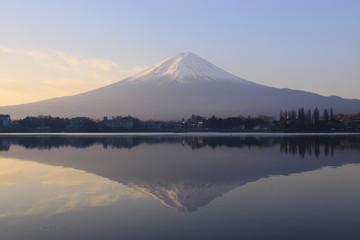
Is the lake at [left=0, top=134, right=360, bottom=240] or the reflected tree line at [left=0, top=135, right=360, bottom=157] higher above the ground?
the reflected tree line at [left=0, top=135, right=360, bottom=157]

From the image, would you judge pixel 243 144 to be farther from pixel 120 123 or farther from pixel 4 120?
pixel 4 120

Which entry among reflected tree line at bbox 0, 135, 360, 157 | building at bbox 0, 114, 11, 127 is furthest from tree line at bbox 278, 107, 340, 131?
building at bbox 0, 114, 11, 127

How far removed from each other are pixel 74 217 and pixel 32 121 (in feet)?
453

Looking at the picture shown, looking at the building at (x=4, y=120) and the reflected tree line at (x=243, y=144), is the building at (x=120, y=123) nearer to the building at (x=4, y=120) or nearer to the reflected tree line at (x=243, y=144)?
the building at (x=4, y=120)

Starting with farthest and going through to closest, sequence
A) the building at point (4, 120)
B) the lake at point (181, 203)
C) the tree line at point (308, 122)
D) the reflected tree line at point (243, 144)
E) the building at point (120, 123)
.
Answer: the building at point (4, 120), the building at point (120, 123), the tree line at point (308, 122), the reflected tree line at point (243, 144), the lake at point (181, 203)

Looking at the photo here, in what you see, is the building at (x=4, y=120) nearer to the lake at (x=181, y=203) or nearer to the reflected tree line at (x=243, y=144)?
the reflected tree line at (x=243, y=144)

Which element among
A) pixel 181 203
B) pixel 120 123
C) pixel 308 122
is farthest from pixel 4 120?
pixel 181 203

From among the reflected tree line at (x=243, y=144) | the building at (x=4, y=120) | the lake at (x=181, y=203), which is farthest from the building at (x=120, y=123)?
the lake at (x=181, y=203)

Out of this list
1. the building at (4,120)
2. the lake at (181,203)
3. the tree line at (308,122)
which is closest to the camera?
the lake at (181,203)

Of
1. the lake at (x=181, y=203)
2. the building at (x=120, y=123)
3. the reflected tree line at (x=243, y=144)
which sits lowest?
the lake at (x=181, y=203)

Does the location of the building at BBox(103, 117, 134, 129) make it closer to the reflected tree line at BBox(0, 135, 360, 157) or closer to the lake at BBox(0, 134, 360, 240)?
the reflected tree line at BBox(0, 135, 360, 157)

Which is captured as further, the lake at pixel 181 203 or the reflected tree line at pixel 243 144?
the reflected tree line at pixel 243 144

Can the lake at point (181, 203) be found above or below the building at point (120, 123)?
below

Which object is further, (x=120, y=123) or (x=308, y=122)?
(x=120, y=123)
